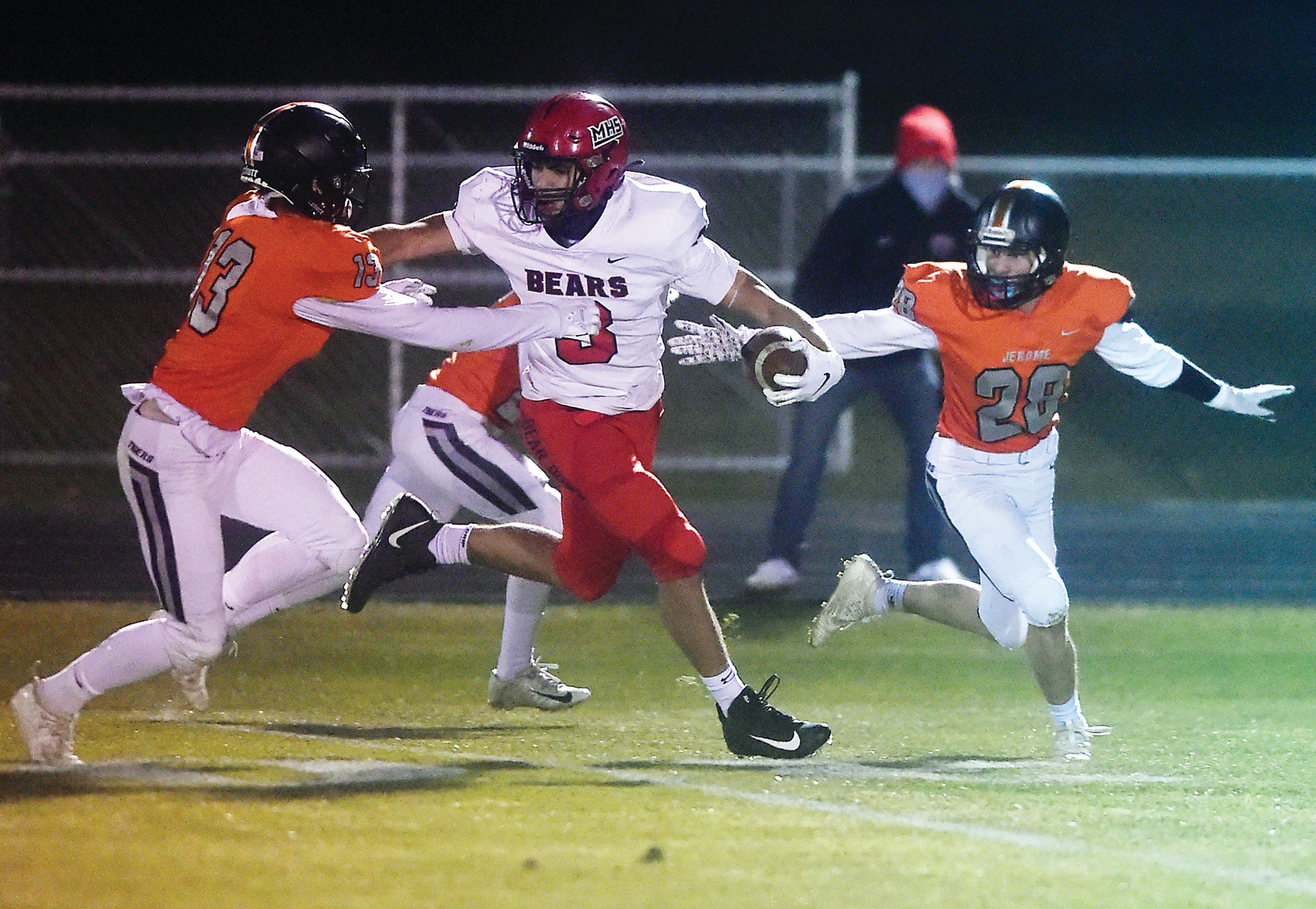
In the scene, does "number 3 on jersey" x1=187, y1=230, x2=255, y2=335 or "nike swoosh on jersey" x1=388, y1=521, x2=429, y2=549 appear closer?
"number 3 on jersey" x1=187, y1=230, x2=255, y2=335

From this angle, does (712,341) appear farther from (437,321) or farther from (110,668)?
(110,668)

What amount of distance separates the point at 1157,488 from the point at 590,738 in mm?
8648

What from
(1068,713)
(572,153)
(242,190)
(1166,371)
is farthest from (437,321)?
(242,190)

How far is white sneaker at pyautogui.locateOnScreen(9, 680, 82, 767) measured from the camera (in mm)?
5027

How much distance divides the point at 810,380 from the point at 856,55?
814 inches

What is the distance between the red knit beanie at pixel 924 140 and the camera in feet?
30.4

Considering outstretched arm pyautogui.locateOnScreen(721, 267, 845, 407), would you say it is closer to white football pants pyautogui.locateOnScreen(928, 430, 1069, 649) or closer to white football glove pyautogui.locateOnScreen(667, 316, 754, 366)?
white football glove pyautogui.locateOnScreen(667, 316, 754, 366)

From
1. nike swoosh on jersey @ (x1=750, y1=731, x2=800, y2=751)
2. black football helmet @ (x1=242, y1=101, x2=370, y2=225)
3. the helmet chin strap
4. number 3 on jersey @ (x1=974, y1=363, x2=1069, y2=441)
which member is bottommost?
nike swoosh on jersey @ (x1=750, y1=731, x2=800, y2=751)

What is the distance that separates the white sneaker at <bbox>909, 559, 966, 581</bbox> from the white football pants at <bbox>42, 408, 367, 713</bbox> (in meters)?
4.28

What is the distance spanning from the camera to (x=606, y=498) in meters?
5.38

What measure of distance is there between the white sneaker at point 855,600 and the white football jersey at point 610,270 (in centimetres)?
116

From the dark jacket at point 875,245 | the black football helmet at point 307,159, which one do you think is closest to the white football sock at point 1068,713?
the black football helmet at point 307,159

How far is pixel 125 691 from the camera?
6469 mm

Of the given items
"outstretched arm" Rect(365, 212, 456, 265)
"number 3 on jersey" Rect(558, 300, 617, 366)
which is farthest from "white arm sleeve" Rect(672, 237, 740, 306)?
"outstretched arm" Rect(365, 212, 456, 265)
